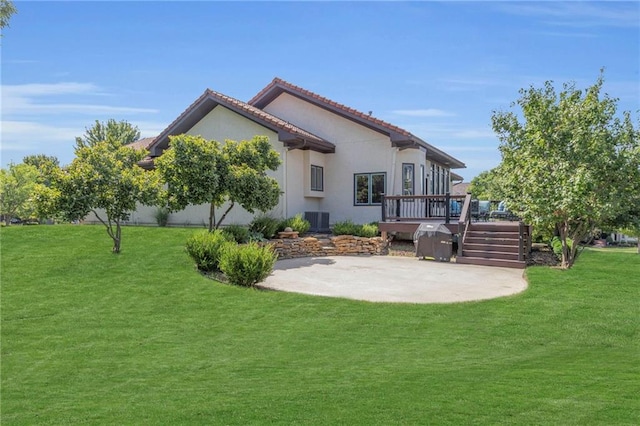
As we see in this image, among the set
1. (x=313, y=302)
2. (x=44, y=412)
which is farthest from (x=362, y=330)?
(x=44, y=412)

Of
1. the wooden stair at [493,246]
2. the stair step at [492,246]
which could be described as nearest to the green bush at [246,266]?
the wooden stair at [493,246]

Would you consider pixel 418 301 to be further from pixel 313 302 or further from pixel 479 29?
pixel 479 29

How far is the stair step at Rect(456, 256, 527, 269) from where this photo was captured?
46.0ft

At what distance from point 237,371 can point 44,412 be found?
2.20 meters

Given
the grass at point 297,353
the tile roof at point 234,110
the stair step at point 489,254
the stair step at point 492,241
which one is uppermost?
the tile roof at point 234,110

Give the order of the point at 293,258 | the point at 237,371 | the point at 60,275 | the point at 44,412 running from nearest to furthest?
the point at 44,412 < the point at 237,371 < the point at 60,275 < the point at 293,258

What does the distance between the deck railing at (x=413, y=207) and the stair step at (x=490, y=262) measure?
2150 mm

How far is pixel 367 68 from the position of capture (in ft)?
58.4

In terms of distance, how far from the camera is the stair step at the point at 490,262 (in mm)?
14023

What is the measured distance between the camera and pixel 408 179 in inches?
802

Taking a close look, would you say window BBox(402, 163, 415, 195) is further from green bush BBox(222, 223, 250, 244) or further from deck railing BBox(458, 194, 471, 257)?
green bush BBox(222, 223, 250, 244)

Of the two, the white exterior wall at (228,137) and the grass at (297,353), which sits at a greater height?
the white exterior wall at (228,137)

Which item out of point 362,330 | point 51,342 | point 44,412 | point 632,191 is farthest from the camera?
point 632,191

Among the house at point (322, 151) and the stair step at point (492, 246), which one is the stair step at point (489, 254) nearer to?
the stair step at point (492, 246)
